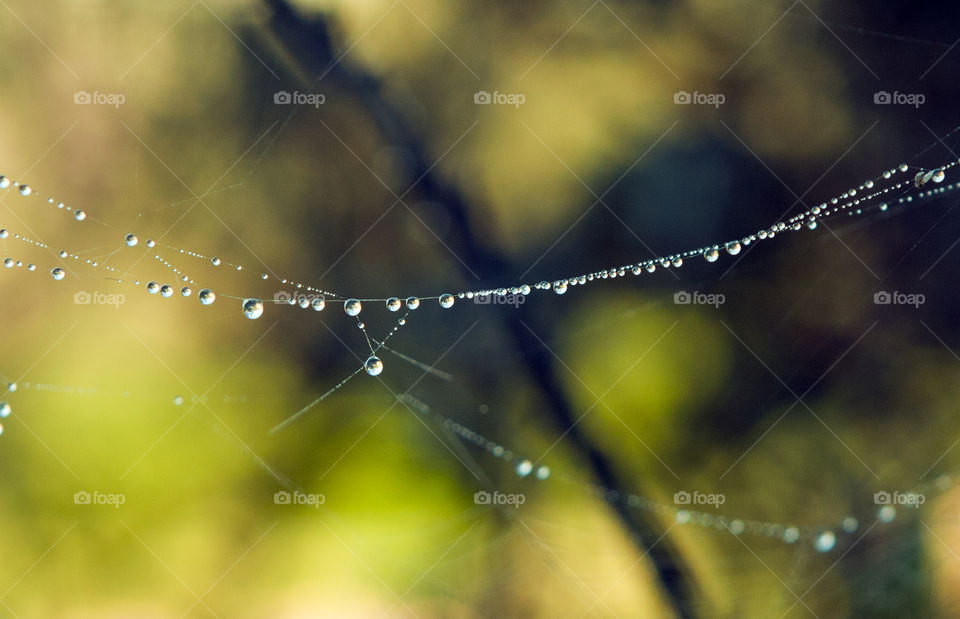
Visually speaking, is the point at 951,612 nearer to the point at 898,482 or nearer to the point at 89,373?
the point at 898,482

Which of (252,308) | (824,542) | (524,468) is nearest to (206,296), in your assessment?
(252,308)

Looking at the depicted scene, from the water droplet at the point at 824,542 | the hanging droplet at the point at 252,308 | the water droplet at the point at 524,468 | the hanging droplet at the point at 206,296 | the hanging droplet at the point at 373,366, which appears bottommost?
the water droplet at the point at 824,542

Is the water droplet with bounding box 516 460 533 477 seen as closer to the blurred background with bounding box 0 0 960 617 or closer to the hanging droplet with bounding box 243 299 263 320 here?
the blurred background with bounding box 0 0 960 617

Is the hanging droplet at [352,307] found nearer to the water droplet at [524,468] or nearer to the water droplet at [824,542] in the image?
the water droplet at [524,468]

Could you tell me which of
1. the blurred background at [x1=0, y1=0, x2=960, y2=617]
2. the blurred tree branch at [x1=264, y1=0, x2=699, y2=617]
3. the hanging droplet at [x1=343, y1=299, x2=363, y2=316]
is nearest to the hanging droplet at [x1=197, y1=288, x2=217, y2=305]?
the blurred background at [x1=0, y1=0, x2=960, y2=617]

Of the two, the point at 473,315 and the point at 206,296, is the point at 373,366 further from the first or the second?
the point at 206,296

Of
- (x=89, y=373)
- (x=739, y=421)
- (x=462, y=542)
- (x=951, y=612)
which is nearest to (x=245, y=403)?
(x=89, y=373)

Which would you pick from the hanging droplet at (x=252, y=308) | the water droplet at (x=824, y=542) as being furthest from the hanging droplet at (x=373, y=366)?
the water droplet at (x=824, y=542)
